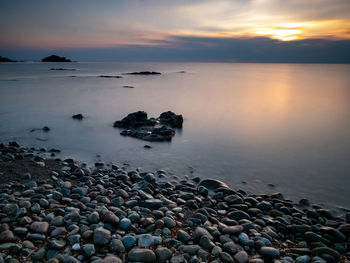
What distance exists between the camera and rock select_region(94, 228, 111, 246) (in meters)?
3.49

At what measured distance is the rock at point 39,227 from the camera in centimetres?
364

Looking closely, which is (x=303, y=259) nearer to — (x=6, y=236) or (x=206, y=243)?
(x=206, y=243)

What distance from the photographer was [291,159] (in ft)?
28.5

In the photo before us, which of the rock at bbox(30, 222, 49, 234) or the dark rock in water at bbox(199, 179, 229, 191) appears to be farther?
the dark rock in water at bbox(199, 179, 229, 191)

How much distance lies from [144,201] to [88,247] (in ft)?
5.47

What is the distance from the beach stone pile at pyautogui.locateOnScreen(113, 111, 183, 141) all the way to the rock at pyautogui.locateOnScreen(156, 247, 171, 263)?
23.1ft

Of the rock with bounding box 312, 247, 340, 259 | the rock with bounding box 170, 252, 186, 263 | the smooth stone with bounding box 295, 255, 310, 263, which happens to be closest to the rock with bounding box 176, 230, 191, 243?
the rock with bounding box 170, 252, 186, 263

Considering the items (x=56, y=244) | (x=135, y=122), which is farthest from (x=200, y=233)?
(x=135, y=122)

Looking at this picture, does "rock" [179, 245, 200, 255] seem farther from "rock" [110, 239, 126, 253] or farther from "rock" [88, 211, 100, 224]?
"rock" [88, 211, 100, 224]

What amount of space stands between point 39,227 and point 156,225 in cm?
178

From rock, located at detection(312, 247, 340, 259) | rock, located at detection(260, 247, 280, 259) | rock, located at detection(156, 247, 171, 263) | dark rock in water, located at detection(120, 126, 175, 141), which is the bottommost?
rock, located at detection(312, 247, 340, 259)

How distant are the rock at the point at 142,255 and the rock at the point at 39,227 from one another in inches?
55.8

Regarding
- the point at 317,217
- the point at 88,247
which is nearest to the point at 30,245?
the point at 88,247

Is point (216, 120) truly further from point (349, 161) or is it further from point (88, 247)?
point (88, 247)
